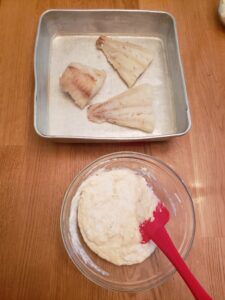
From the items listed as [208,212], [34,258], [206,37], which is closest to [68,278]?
[34,258]

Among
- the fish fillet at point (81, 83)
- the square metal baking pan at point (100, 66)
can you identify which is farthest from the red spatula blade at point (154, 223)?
the fish fillet at point (81, 83)

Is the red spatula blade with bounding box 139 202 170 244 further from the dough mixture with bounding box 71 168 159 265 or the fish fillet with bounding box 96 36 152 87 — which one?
the fish fillet with bounding box 96 36 152 87

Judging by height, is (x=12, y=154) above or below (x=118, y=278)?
above

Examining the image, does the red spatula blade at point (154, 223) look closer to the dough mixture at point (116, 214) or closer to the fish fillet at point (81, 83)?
the dough mixture at point (116, 214)

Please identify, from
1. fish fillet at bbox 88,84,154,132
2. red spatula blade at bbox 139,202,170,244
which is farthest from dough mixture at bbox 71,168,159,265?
fish fillet at bbox 88,84,154,132

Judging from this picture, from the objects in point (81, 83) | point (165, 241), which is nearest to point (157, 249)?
point (165, 241)

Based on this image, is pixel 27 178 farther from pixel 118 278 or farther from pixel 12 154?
pixel 118 278

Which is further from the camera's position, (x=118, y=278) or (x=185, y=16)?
(x=185, y=16)
